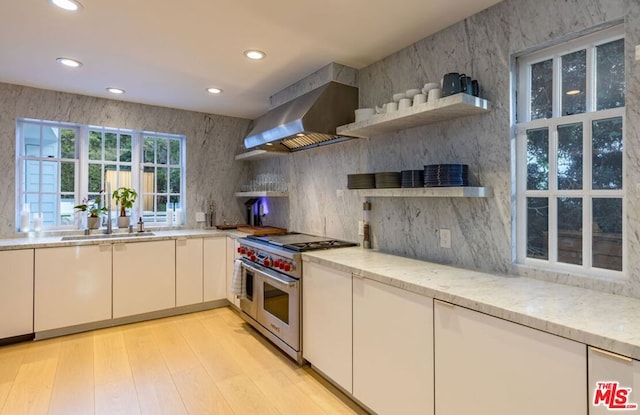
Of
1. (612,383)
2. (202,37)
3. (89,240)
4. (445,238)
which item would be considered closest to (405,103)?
(445,238)

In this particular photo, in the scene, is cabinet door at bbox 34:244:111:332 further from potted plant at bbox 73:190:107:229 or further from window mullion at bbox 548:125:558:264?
window mullion at bbox 548:125:558:264

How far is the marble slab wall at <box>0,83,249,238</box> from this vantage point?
11.1ft

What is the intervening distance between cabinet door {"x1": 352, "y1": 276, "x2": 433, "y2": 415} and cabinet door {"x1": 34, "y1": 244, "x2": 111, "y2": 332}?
2.68 m

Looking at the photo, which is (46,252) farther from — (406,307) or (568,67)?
(568,67)

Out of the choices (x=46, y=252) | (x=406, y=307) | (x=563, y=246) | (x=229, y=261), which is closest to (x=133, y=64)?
(x=46, y=252)

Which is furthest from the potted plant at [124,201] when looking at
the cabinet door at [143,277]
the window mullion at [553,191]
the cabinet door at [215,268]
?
the window mullion at [553,191]

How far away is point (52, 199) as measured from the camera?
372 cm

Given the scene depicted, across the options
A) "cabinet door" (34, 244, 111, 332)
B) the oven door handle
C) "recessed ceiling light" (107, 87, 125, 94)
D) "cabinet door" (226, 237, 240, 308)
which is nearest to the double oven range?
the oven door handle

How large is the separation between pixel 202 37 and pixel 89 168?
2487 mm

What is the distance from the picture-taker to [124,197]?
3902 mm

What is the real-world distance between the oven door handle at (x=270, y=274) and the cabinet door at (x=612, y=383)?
1.85 meters

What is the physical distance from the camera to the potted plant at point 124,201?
3.90 meters

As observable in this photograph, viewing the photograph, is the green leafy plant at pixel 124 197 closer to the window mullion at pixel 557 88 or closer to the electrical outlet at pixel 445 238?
the electrical outlet at pixel 445 238

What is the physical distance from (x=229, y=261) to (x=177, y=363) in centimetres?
145
